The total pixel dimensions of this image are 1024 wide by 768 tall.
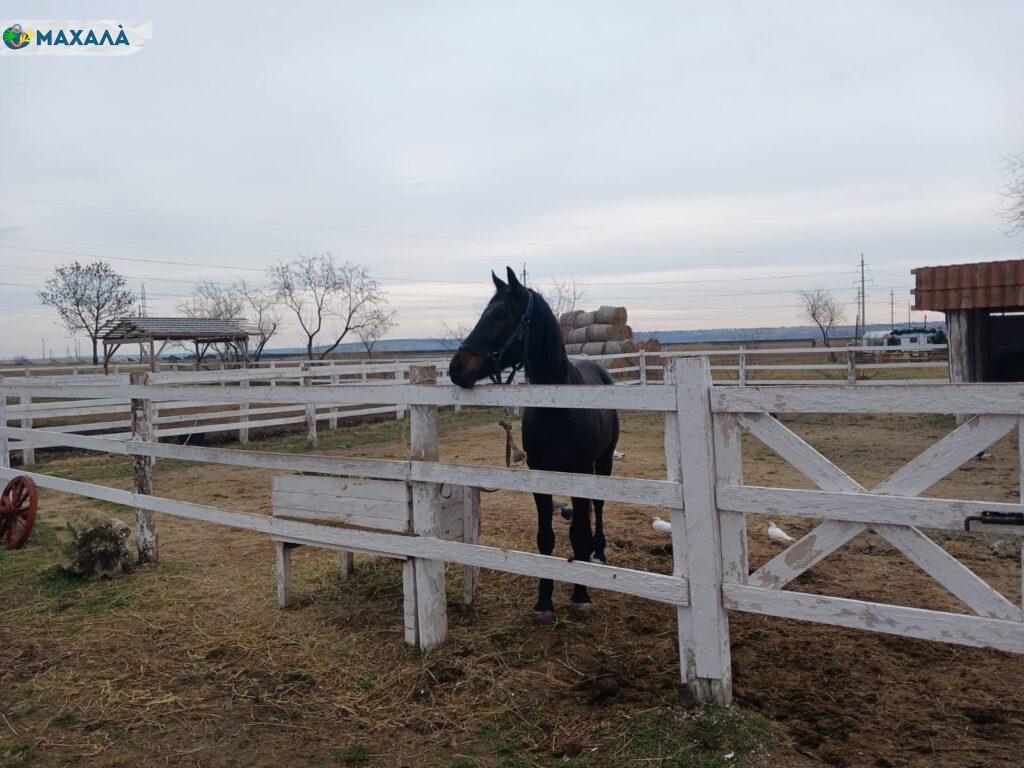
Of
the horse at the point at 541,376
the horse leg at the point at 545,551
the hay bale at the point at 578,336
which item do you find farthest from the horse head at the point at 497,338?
the hay bale at the point at 578,336

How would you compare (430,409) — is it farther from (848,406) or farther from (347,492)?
(848,406)

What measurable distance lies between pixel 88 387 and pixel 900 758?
5.93 m

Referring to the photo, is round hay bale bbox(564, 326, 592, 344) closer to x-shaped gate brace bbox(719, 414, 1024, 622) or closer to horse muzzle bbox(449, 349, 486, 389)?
horse muzzle bbox(449, 349, 486, 389)

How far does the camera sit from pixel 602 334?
24.1 metres

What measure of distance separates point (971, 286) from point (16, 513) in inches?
499

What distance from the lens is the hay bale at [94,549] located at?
5.16 m

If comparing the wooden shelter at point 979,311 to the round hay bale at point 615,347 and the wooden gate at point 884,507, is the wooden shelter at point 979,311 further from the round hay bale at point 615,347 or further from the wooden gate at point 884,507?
the round hay bale at point 615,347

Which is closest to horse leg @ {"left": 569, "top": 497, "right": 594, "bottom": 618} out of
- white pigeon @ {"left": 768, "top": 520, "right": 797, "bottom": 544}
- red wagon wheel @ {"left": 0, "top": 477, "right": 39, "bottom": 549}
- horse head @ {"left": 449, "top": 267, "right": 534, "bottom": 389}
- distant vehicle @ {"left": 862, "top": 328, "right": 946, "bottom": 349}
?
horse head @ {"left": 449, "top": 267, "right": 534, "bottom": 389}

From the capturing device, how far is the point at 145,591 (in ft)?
16.0

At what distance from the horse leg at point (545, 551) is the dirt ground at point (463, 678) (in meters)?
0.09

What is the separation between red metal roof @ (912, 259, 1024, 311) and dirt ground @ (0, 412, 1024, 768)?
22.1 feet

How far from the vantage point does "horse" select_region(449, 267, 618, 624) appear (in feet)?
12.4

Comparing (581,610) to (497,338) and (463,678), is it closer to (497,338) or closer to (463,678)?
(463,678)

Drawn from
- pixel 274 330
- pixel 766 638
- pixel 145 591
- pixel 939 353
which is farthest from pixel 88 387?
pixel 939 353
